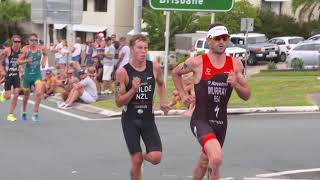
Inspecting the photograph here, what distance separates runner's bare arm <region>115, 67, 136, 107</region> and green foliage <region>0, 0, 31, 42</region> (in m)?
54.7

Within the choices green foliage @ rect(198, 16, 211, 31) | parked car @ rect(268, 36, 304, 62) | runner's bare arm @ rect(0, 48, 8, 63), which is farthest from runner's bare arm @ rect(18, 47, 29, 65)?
green foliage @ rect(198, 16, 211, 31)

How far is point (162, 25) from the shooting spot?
152ft

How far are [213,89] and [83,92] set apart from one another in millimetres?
12243

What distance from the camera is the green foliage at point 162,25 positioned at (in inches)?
1812

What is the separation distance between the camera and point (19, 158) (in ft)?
33.1

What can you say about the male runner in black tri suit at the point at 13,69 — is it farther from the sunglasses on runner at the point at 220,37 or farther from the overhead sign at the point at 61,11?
the overhead sign at the point at 61,11

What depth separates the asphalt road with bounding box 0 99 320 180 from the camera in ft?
29.7

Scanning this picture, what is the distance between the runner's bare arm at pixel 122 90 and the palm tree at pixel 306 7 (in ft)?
154

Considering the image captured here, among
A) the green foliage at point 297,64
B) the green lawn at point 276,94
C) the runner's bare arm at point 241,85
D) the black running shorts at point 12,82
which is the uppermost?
the runner's bare arm at point 241,85

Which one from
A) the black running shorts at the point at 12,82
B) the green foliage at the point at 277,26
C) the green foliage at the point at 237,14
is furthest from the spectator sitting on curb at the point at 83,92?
the green foliage at the point at 277,26

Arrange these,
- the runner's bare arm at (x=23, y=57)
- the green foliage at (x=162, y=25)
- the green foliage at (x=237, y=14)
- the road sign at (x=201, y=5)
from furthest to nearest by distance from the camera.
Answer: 1. the green foliage at (x=237, y=14)
2. the green foliage at (x=162, y=25)
3. the road sign at (x=201, y=5)
4. the runner's bare arm at (x=23, y=57)

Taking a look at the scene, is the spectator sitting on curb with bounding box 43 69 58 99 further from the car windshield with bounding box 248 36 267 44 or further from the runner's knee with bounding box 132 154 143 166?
the car windshield with bounding box 248 36 267 44

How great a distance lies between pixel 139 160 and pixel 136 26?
886 centimetres

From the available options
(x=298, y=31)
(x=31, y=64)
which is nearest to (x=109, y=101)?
(x=31, y=64)
